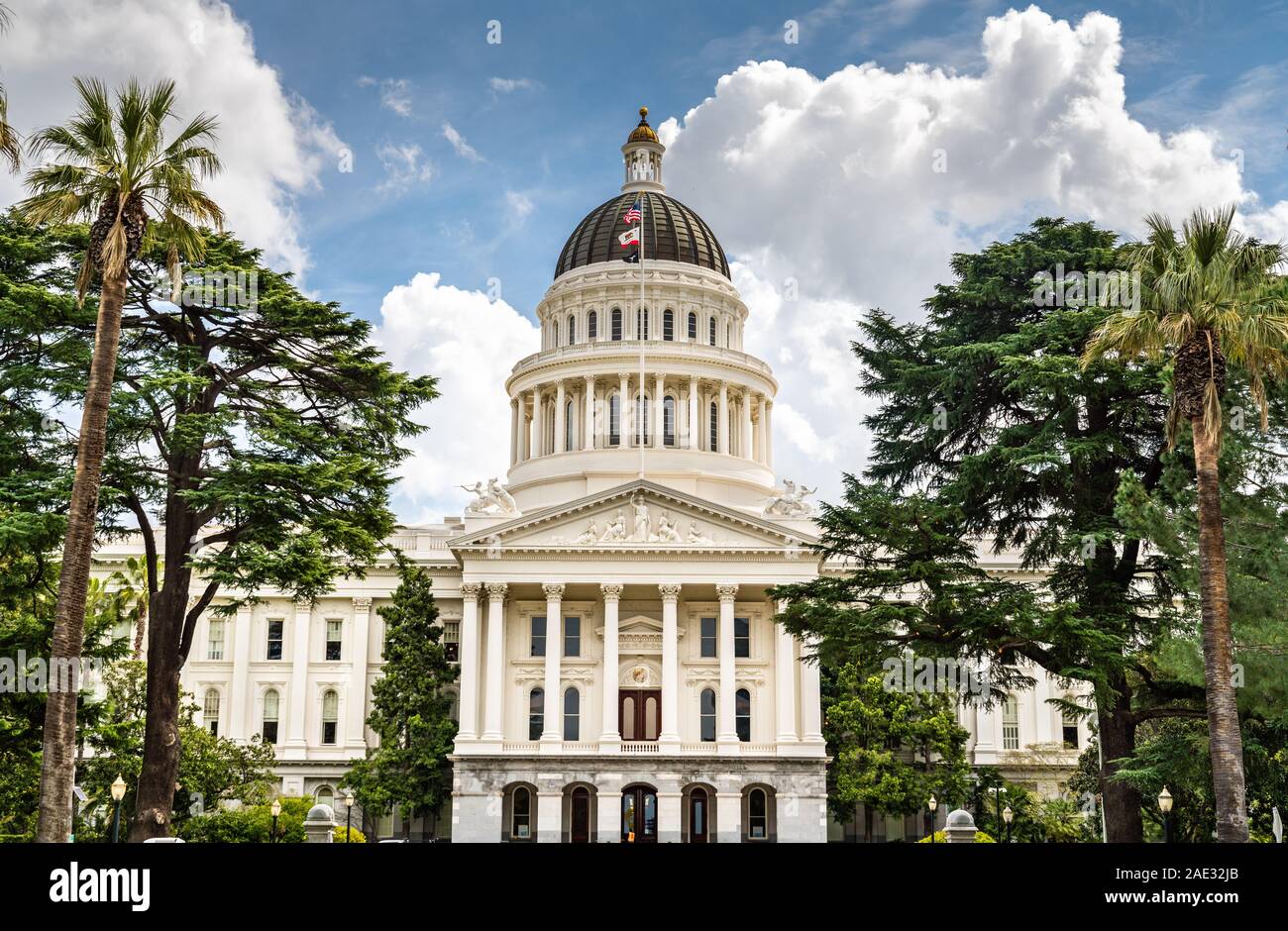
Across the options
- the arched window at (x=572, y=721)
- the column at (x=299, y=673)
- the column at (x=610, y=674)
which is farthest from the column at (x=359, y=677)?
the column at (x=610, y=674)

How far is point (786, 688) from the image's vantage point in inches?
2569

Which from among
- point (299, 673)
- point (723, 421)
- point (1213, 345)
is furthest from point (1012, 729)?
point (1213, 345)

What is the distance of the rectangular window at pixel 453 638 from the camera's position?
74688 millimetres

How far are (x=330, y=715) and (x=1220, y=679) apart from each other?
56510 mm

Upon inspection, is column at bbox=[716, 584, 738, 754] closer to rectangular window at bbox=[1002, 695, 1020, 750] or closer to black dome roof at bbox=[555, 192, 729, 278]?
rectangular window at bbox=[1002, 695, 1020, 750]

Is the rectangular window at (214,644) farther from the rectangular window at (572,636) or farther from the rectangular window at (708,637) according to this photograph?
the rectangular window at (708,637)

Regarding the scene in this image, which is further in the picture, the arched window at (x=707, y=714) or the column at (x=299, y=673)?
the column at (x=299, y=673)

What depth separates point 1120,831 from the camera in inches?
1294

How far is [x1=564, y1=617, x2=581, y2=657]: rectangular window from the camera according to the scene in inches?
2729

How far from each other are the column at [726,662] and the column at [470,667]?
11.7m

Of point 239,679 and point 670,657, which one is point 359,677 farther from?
point 670,657

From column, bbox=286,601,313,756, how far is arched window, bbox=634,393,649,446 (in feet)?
68.6
